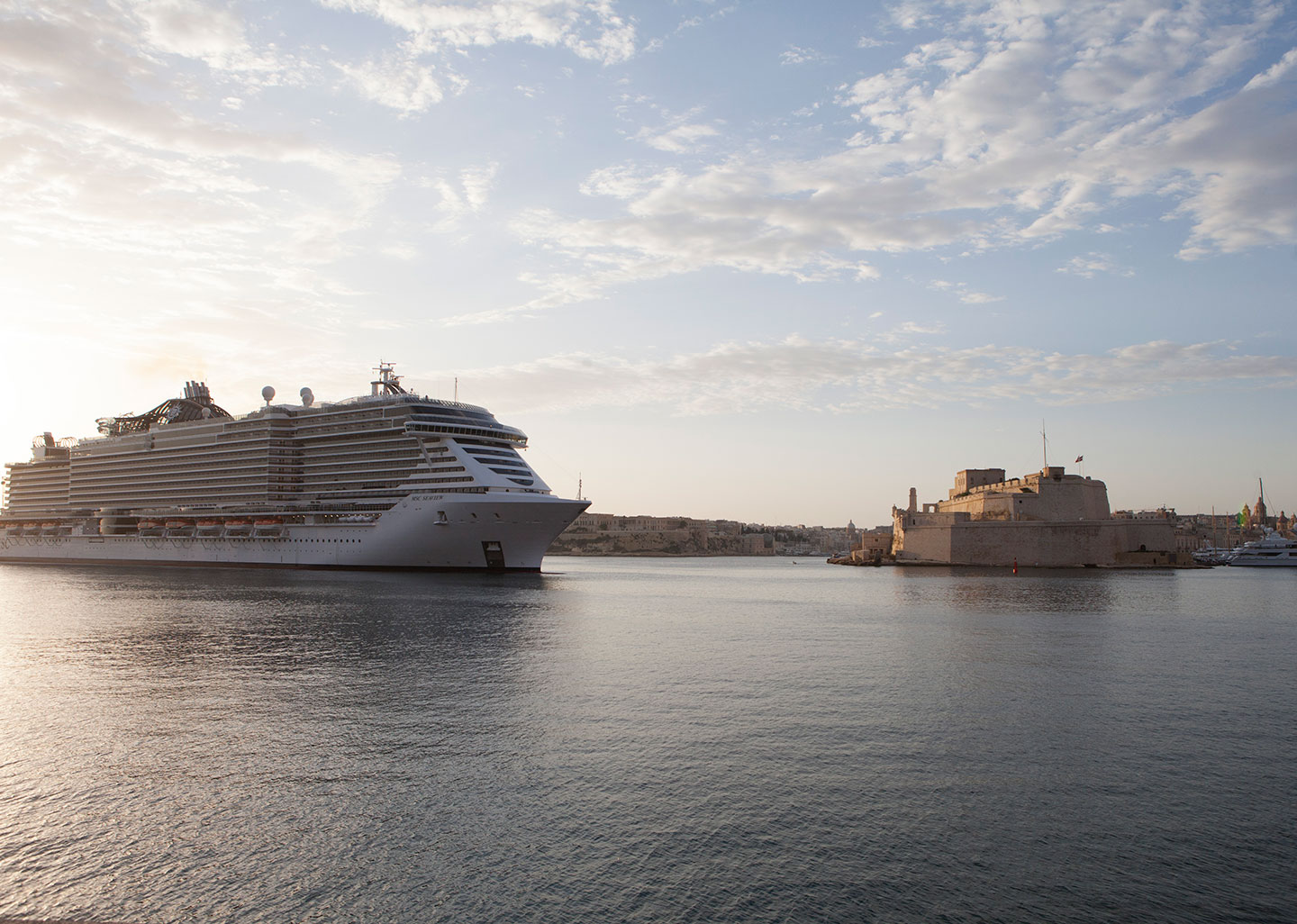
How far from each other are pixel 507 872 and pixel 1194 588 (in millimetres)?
60696

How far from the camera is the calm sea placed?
873 cm

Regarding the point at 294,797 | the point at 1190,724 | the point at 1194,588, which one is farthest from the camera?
the point at 1194,588

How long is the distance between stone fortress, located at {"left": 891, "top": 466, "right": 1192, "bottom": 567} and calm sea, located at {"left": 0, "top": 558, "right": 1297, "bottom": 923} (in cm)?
6082

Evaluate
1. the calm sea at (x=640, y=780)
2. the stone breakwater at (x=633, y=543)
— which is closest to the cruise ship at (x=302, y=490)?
the calm sea at (x=640, y=780)

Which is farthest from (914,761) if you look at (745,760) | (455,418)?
(455,418)

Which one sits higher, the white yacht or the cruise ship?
the cruise ship

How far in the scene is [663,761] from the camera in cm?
1316

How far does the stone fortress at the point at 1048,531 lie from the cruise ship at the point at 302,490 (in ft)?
163

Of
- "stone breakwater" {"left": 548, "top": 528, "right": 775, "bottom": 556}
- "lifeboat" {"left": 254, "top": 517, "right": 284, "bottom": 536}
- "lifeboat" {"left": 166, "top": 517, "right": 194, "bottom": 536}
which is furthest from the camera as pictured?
"stone breakwater" {"left": 548, "top": 528, "right": 775, "bottom": 556}

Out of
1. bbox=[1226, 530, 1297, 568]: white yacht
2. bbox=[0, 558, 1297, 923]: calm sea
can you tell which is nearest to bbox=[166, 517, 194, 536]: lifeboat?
bbox=[0, 558, 1297, 923]: calm sea

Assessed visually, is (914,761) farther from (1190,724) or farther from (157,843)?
(157,843)

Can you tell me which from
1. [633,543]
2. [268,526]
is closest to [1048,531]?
[268,526]

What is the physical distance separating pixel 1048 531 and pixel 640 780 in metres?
82.8

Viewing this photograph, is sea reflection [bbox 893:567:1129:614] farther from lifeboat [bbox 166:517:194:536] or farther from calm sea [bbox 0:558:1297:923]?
lifeboat [bbox 166:517:194:536]
